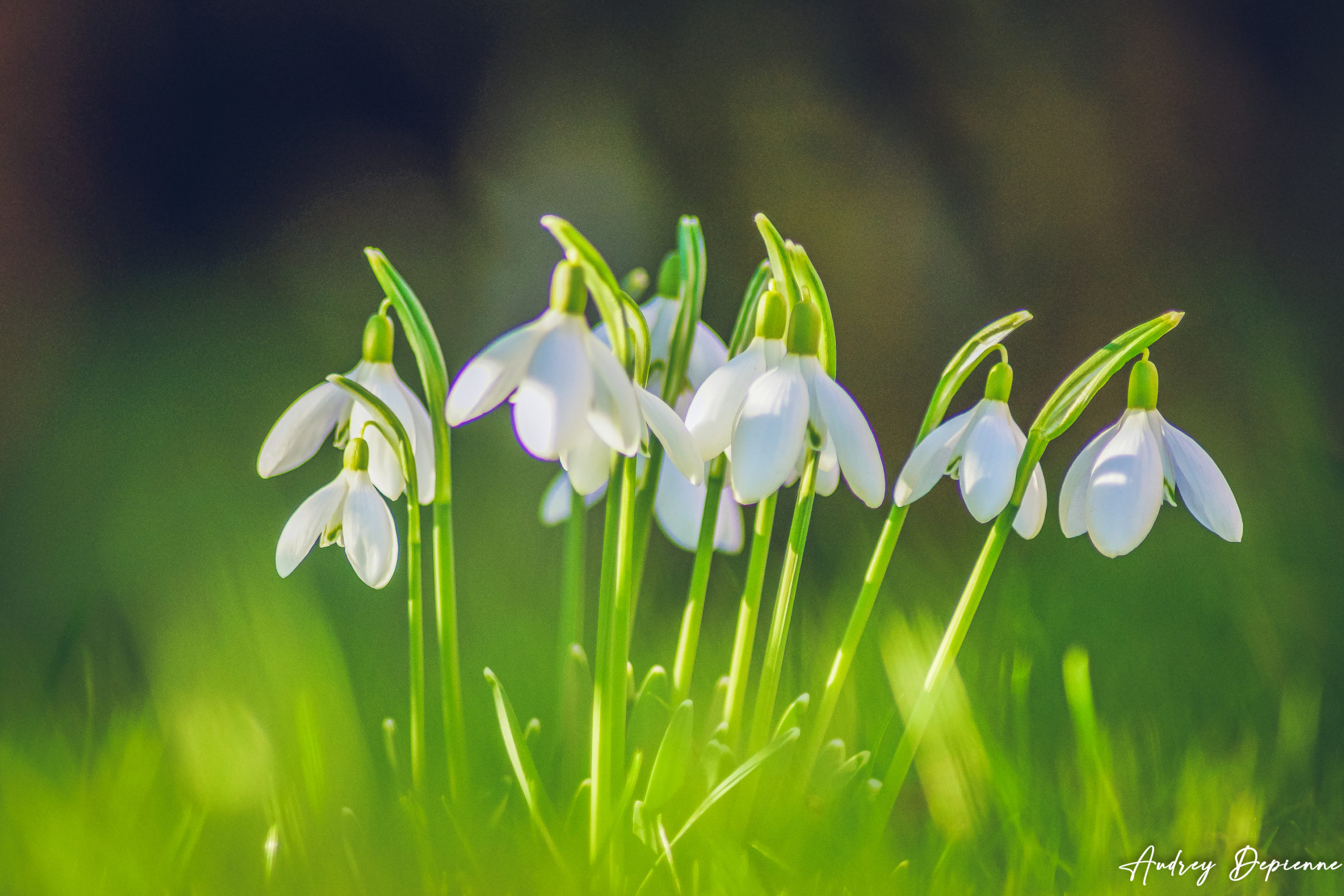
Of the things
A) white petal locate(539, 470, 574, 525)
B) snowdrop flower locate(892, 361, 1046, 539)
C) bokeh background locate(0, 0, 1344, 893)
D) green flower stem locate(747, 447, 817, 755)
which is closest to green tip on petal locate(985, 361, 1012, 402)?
snowdrop flower locate(892, 361, 1046, 539)

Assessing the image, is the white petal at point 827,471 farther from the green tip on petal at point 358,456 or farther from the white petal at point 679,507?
the green tip on petal at point 358,456

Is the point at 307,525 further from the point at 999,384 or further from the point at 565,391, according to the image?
the point at 999,384

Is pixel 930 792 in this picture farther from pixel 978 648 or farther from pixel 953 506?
pixel 953 506

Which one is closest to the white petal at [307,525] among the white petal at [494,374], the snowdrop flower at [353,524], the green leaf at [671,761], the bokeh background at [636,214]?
the snowdrop flower at [353,524]

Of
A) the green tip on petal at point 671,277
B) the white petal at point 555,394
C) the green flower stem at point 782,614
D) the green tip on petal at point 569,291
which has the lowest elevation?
the green flower stem at point 782,614

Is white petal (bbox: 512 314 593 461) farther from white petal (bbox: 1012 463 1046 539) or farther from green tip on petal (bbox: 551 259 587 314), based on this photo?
white petal (bbox: 1012 463 1046 539)

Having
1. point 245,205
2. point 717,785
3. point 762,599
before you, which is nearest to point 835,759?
point 717,785
